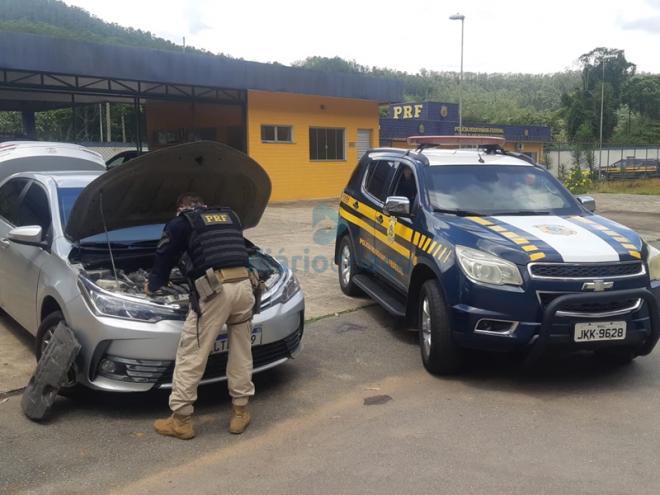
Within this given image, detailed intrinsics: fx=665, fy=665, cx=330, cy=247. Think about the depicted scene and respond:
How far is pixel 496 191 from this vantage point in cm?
634

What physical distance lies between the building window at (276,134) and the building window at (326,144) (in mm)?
972

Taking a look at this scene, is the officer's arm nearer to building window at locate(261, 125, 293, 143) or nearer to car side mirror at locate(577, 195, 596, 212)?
car side mirror at locate(577, 195, 596, 212)

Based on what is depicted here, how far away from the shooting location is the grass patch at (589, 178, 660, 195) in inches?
1206

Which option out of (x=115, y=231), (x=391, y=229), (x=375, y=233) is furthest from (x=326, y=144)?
(x=115, y=231)

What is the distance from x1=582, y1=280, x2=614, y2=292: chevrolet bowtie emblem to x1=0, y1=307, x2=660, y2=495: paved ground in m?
0.82

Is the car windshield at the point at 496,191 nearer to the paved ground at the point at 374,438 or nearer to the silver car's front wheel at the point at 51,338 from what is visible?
the paved ground at the point at 374,438

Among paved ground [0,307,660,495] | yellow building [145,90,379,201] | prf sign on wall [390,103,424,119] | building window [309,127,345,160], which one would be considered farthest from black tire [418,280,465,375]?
prf sign on wall [390,103,424,119]

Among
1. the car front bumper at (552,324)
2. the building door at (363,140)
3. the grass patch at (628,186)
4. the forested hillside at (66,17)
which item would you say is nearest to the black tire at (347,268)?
the car front bumper at (552,324)

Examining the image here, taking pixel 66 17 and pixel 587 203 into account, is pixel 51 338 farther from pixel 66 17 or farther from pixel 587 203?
pixel 66 17

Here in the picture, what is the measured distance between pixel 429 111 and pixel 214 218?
38.4m

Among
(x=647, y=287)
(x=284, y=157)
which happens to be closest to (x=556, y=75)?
(x=284, y=157)

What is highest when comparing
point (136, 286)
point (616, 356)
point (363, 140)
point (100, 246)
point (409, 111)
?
point (409, 111)

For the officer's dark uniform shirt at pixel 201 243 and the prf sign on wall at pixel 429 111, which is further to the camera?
the prf sign on wall at pixel 429 111

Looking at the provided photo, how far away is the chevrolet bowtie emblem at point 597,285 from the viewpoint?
4.84m
